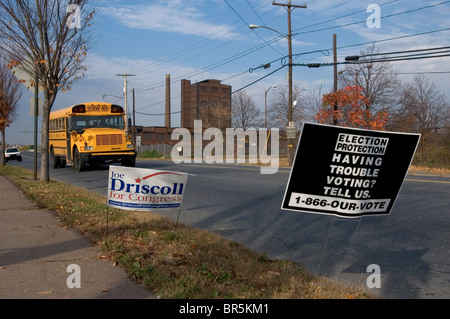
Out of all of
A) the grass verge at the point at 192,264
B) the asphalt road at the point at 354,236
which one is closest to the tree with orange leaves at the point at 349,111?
the asphalt road at the point at 354,236

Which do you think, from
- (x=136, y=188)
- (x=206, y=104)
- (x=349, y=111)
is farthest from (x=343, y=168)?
(x=206, y=104)

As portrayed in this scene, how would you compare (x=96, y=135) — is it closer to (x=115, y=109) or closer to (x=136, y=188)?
(x=115, y=109)

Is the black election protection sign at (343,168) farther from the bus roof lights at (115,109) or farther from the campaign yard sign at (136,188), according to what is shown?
the bus roof lights at (115,109)

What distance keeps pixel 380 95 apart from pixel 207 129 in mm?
23513

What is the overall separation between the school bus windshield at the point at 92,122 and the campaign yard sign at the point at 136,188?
1556cm

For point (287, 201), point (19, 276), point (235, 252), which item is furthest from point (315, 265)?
point (19, 276)

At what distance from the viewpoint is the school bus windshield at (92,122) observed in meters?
21.3

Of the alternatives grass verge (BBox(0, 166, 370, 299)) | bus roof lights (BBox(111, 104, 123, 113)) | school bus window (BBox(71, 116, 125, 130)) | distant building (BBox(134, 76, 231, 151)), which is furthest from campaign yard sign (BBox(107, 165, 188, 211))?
distant building (BBox(134, 76, 231, 151))

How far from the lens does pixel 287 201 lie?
4242mm

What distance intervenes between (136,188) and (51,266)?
71.2 inches

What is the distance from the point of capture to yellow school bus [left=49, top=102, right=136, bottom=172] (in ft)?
67.9

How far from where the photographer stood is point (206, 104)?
58.8 meters

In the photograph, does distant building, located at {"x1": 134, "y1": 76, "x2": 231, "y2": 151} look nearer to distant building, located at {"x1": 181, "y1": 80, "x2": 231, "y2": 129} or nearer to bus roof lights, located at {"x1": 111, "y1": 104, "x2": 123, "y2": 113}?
distant building, located at {"x1": 181, "y1": 80, "x2": 231, "y2": 129}
